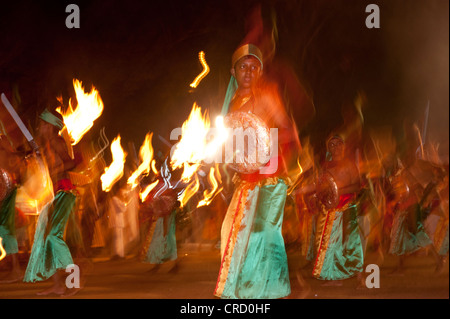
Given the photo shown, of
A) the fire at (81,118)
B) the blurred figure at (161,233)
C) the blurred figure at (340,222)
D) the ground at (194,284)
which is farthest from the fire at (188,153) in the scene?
the blurred figure at (340,222)

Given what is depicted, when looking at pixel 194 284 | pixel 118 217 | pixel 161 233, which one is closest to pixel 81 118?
pixel 161 233

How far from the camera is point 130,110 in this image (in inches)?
534

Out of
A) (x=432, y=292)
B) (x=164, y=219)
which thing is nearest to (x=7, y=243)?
(x=164, y=219)

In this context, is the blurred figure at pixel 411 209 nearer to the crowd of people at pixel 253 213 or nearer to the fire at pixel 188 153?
the crowd of people at pixel 253 213

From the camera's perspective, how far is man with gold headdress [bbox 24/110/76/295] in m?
5.62

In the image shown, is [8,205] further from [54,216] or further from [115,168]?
[115,168]

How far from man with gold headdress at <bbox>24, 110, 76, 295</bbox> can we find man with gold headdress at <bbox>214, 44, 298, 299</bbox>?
1.88 m

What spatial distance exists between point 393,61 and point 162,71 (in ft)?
18.6

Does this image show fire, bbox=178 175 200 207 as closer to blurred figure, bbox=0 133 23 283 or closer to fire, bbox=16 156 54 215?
fire, bbox=16 156 54 215

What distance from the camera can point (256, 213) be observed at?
4.67 metres

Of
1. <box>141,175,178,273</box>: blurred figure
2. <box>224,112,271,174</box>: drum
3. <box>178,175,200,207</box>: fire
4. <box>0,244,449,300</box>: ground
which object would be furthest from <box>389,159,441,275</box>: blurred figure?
<box>224,112,271,174</box>: drum

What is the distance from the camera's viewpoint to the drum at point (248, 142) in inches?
185

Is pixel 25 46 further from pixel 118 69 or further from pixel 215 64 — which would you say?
pixel 215 64

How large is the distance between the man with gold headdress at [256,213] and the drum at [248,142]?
0.16 feet
